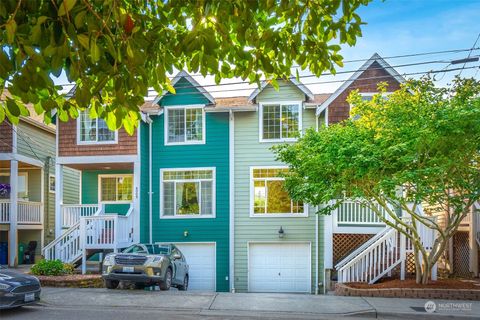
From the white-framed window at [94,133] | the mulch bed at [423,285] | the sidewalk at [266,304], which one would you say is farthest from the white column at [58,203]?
the mulch bed at [423,285]

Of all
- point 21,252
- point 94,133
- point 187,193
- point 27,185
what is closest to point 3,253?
point 21,252

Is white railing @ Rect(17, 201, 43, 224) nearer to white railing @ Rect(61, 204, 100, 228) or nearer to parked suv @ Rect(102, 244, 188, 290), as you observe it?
white railing @ Rect(61, 204, 100, 228)

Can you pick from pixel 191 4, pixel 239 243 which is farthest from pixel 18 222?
pixel 191 4

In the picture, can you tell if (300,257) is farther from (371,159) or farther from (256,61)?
(256,61)

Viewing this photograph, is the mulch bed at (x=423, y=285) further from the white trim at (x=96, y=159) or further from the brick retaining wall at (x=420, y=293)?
the white trim at (x=96, y=159)

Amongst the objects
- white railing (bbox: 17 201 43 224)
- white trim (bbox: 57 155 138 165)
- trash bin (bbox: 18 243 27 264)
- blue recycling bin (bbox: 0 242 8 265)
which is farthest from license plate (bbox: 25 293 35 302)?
trash bin (bbox: 18 243 27 264)

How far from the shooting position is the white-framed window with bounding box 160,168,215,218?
63.6ft

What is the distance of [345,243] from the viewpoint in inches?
736

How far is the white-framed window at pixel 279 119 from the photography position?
1919 centimetres

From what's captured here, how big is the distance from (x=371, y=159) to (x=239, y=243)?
7978 millimetres

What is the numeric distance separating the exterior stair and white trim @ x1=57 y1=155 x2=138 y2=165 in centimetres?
233

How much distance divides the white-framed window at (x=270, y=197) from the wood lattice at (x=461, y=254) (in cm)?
549

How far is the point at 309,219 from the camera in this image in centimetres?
1880

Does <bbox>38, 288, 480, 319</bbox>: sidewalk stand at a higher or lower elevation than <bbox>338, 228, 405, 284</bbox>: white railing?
lower
